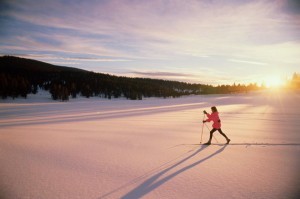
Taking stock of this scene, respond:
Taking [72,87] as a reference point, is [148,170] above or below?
below

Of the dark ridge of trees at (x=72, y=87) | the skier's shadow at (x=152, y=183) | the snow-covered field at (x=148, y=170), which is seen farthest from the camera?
the dark ridge of trees at (x=72, y=87)

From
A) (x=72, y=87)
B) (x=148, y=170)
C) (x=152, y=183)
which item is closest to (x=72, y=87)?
(x=72, y=87)

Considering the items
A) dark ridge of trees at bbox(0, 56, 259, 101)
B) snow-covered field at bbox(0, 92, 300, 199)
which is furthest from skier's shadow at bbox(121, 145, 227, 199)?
dark ridge of trees at bbox(0, 56, 259, 101)

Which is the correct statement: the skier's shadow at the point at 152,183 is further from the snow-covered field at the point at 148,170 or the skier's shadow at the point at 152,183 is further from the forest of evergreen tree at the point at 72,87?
the forest of evergreen tree at the point at 72,87

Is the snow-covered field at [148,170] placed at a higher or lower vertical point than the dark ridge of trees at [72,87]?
lower

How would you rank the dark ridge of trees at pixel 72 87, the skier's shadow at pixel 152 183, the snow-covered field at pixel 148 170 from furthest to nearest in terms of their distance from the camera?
the dark ridge of trees at pixel 72 87 → the snow-covered field at pixel 148 170 → the skier's shadow at pixel 152 183

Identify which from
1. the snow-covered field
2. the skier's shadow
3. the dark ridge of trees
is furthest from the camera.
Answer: the dark ridge of trees

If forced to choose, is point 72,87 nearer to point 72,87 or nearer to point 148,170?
point 72,87

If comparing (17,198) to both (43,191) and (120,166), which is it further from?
(120,166)

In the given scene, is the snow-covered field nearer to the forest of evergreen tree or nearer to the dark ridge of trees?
the dark ridge of trees

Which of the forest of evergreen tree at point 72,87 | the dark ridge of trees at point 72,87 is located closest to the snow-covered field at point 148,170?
the dark ridge of trees at point 72,87

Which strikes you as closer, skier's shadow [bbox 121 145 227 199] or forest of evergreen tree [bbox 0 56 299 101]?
skier's shadow [bbox 121 145 227 199]

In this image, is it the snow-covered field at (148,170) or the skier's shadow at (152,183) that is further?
the snow-covered field at (148,170)

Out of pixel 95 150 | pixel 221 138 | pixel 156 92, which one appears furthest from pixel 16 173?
pixel 156 92
